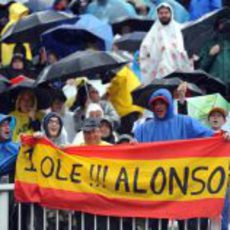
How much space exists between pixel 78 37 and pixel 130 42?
893 millimetres

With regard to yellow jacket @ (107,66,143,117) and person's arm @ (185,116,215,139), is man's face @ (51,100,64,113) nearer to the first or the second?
yellow jacket @ (107,66,143,117)

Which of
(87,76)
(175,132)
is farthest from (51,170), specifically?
(87,76)

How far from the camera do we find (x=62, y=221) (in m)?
15.9

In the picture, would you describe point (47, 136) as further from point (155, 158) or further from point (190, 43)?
point (190, 43)

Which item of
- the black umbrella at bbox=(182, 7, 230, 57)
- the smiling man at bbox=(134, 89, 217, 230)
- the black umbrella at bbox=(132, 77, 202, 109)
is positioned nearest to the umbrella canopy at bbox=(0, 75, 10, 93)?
the black umbrella at bbox=(132, 77, 202, 109)

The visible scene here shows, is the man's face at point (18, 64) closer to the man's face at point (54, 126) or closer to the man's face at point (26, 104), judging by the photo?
the man's face at point (26, 104)

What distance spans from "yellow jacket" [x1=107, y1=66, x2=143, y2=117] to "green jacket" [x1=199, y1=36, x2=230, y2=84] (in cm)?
100

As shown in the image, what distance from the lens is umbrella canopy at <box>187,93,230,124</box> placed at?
19.3 meters

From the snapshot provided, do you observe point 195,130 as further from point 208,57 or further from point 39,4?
point 39,4

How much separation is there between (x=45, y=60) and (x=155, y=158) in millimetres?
8171

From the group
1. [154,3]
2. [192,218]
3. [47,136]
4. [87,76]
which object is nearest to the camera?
[192,218]

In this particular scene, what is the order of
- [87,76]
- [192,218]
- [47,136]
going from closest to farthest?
[192,218], [47,136], [87,76]

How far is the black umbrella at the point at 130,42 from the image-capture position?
2373cm

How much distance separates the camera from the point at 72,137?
792 inches
